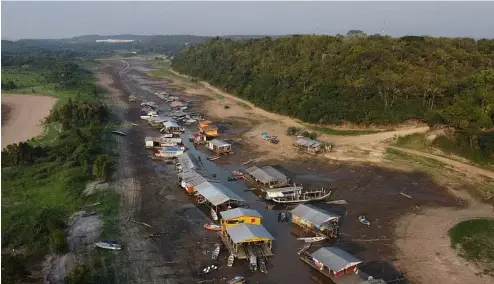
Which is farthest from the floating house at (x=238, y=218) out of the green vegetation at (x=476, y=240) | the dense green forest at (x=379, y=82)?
the dense green forest at (x=379, y=82)

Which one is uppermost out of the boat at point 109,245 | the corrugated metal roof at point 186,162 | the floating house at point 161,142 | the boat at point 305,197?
the floating house at point 161,142

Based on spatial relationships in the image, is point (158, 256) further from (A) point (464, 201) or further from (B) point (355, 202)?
(A) point (464, 201)

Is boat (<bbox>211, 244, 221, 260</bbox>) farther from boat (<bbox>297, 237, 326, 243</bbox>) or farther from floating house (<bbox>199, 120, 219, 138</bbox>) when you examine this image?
floating house (<bbox>199, 120, 219, 138</bbox>)

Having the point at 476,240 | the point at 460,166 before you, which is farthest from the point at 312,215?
the point at 460,166

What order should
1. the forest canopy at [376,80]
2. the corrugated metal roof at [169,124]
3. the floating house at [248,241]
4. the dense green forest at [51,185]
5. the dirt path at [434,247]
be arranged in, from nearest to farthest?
the dirt path at [434,247], the dense green forest at [51,185], the floating house at [248,241], the forest canopy at [376,80], the corrugated metal roof at [169,124]

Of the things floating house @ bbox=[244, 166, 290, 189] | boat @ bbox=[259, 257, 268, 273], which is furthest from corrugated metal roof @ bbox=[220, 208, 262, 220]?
floating house @ bbox=[244, 166, 290, 189]

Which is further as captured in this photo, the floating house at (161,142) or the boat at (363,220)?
the floating house at (161,142)

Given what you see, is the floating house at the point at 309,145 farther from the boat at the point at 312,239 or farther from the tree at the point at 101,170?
the tree at the point at 101,170

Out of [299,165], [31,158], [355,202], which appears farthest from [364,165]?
[31,158]
